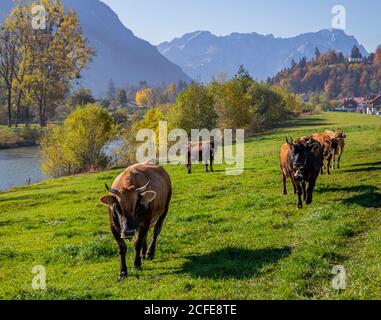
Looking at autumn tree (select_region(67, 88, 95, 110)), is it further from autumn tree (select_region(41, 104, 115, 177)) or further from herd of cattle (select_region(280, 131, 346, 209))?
herd of cattle (select_region(280, 131, 346, 209))

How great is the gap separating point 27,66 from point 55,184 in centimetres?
5585

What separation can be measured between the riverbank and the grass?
60399mm

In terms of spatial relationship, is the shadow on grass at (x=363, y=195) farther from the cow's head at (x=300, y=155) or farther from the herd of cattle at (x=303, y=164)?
the cow's head at (x=300, y=155)

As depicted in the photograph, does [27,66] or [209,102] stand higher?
[27,66]

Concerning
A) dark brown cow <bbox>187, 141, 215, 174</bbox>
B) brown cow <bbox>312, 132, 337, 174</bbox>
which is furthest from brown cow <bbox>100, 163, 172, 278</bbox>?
dark brown cow <bbox>187, 141, 215, 174</bbox>

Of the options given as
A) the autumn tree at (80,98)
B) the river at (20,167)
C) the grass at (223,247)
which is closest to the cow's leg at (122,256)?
the grass at (223,247)

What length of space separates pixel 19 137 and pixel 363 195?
77.6 meters

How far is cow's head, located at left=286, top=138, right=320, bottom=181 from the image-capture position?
18.2 meters

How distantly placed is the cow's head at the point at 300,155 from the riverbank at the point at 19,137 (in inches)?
2702

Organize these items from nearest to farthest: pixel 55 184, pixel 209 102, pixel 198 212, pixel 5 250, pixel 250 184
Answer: pixel 5 250 → pixel 198 212 → pixel 250 184 → pixel 55 184 → pixel 209 102
